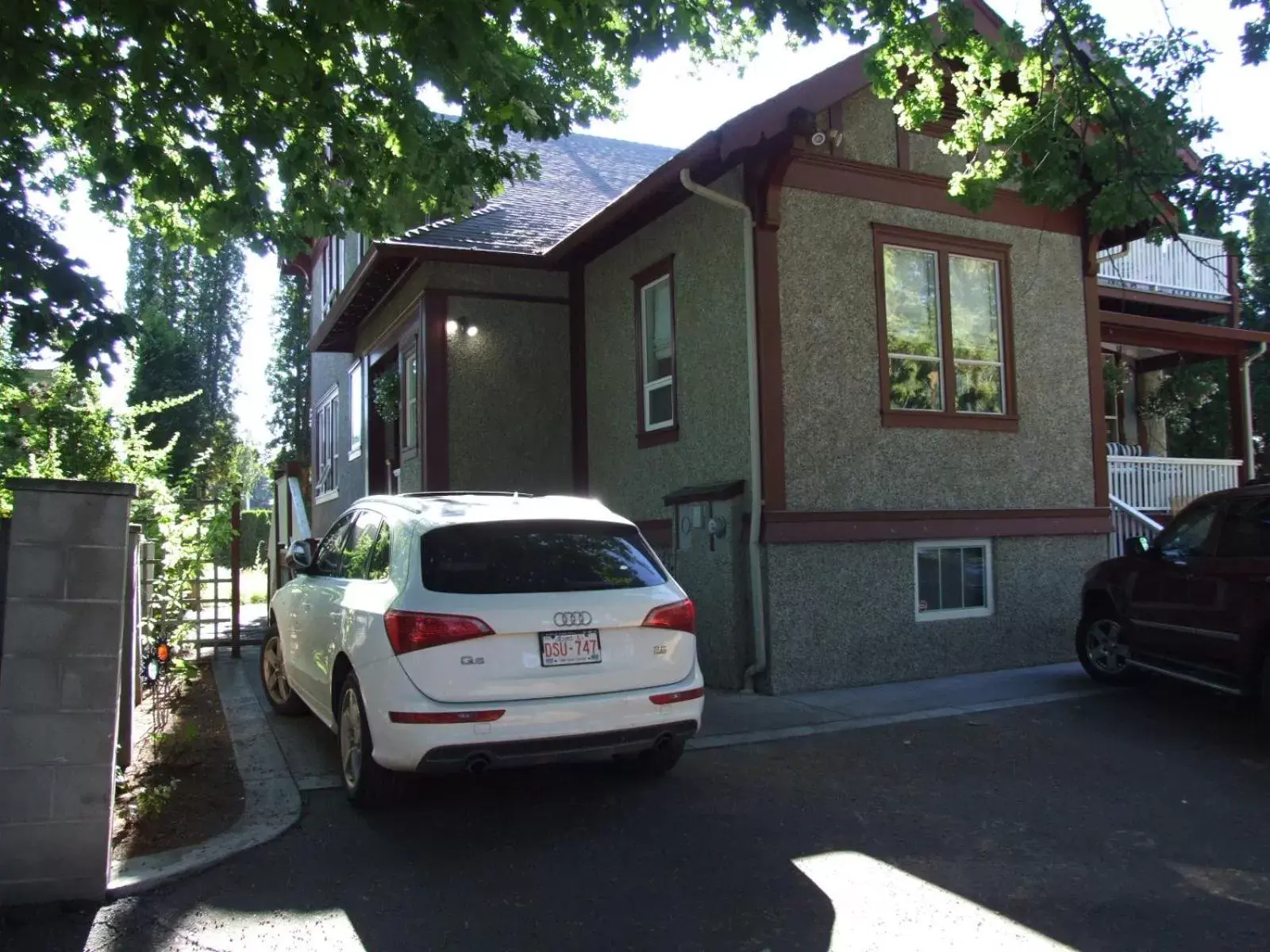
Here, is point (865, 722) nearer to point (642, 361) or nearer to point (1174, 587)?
point (1174, 587)

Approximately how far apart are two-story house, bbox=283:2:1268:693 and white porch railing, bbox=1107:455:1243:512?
0.09m

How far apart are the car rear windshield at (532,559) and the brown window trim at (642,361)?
4.75m

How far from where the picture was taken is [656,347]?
11.0 metres

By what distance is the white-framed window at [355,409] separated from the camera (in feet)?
56.4

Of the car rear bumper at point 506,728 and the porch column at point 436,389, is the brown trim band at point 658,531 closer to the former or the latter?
the porch column at point 436,389

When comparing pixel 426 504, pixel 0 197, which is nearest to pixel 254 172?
pixel 0 197

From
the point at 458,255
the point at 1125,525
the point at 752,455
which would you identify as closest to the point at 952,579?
the point at 752,455

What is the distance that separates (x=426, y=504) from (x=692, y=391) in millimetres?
4479

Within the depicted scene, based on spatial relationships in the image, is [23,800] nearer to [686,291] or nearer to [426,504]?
[426,504]

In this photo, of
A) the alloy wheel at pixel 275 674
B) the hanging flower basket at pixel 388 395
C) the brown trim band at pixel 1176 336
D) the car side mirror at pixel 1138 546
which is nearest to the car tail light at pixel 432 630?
the alloy wheel at pixel 275 674

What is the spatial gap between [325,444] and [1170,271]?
16415 millimetres

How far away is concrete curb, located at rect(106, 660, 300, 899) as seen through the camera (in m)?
4.40

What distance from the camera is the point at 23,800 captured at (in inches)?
162

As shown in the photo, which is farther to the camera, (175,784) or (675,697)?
(175,784)
